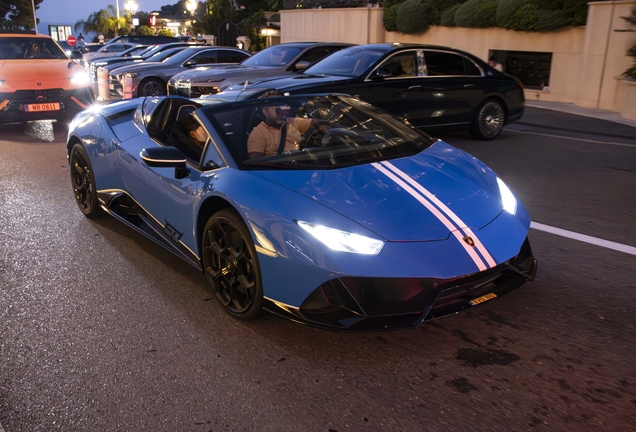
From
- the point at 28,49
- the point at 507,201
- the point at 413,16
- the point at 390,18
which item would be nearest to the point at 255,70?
the point at 28,49

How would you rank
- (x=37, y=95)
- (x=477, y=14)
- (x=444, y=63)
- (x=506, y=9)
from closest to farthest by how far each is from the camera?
(x=444, y=63) < (x=37, y=95) < (x=506, y=9) < (x=477, y=14)

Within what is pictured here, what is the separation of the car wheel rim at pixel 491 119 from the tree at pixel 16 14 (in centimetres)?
6701

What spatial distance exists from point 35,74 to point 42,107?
1.98 feet

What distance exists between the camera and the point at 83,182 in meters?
5.63

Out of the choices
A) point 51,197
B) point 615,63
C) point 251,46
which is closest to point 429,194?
point 51,197

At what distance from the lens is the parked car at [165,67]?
47.5 feet

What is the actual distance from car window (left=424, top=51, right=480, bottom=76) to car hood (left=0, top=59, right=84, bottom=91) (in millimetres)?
6495

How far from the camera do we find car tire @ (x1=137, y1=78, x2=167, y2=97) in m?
14.5

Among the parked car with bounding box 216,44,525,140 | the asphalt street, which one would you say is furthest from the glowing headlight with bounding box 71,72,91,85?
the asphalt street

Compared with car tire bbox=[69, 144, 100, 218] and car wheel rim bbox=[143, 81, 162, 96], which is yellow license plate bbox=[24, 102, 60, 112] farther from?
car tire bbox=[69, 144, 100, 218]

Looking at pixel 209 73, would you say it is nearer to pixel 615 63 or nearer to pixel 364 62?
pixel 364 62

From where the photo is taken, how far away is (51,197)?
6477 millimetres

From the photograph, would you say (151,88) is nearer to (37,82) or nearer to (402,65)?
(37,82)

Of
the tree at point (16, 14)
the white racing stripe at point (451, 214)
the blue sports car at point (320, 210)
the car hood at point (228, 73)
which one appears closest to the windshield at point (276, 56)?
the car hood at point (228, 73)
